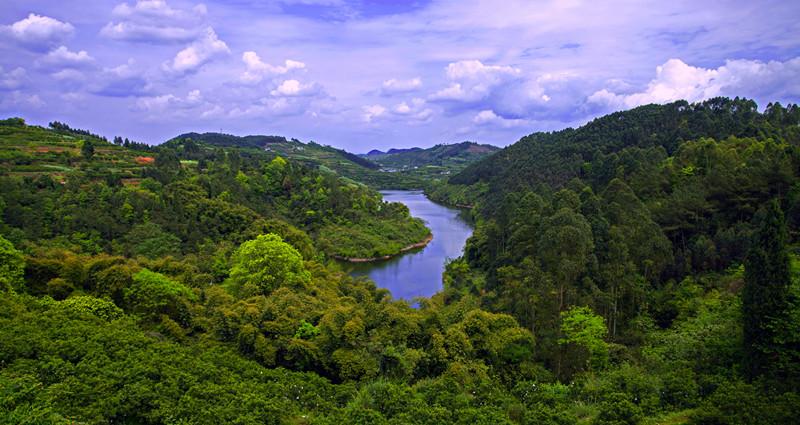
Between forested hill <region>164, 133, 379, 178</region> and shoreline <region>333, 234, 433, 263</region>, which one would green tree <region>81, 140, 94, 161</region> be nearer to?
shoreline <region>333, 234, 433, 263</region>

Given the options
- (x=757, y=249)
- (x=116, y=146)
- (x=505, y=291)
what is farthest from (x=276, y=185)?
(x=757, y=249)

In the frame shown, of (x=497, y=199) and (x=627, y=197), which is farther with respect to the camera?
(x=497, y=199)

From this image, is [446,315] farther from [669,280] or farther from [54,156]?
[54,156]

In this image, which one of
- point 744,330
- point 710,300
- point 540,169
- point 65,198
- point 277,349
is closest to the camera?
point 744,330

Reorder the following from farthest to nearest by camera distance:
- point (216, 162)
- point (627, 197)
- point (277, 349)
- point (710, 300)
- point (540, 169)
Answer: point (216, 162) → point (540, 169) → point (627, 197) → point (710, 300) → point (277, 349)

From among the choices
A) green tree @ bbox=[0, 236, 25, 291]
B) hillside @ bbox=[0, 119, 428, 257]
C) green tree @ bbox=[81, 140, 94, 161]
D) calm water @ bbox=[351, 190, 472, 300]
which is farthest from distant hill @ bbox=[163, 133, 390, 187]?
green tree @ bbox=[0, 236, 25, 291]

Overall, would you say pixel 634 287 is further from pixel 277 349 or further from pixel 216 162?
pixel 216 162

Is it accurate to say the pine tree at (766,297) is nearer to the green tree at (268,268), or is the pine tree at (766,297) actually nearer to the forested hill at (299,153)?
the green tree at (268,268)
